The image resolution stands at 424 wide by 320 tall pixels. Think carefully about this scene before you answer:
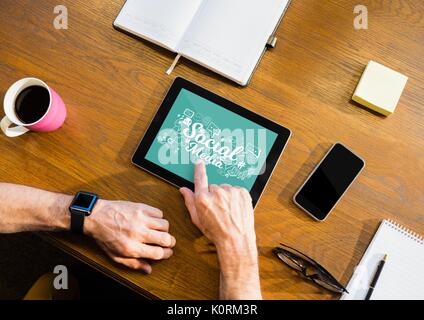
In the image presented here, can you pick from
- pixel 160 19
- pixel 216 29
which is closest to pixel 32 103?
pixel 160 19

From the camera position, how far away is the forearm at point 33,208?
887mm

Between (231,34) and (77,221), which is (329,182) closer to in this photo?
(231,34)

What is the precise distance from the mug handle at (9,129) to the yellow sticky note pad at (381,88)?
33.1 inches

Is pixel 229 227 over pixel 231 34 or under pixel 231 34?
under

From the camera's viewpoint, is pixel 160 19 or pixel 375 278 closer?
pixel 375 278

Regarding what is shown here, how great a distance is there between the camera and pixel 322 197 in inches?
35.3

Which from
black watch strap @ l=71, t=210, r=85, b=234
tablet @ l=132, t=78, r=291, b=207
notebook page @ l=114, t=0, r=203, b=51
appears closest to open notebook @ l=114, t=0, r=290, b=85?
notebook page @ l=114, t=0, r=203, b=51

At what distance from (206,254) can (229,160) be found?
24 centimetres

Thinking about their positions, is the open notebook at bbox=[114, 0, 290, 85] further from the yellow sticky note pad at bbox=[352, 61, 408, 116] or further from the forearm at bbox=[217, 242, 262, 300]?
the forearm at bbox=[217, 242, 262, 300]

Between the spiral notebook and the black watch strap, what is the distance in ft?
2.13

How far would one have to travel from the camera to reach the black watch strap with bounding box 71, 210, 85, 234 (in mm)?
Result: 866

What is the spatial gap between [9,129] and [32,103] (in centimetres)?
9

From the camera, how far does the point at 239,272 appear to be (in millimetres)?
843

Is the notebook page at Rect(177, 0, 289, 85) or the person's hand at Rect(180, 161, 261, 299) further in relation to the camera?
the notebook page at Rect(177, 0, 289, 85)
